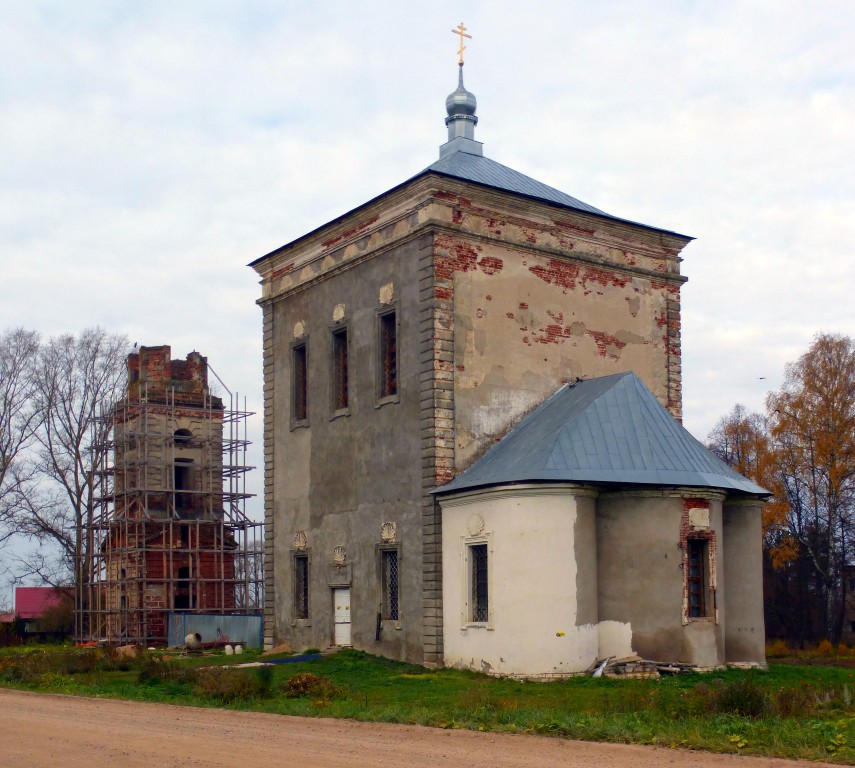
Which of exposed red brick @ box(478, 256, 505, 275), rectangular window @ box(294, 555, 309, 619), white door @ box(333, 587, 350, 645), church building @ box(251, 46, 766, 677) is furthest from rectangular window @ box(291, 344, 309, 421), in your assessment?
exposed red brick @ box(478, 256, 505, 275)

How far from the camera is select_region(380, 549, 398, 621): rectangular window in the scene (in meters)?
23.1

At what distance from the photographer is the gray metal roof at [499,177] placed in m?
24.7

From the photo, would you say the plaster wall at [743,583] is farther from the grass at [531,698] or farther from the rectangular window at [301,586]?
the rectangular window at [301,586]

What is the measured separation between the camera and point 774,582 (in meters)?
43.3

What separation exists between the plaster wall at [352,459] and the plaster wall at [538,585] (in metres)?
2.59

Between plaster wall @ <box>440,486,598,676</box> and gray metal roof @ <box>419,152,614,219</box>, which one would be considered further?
gray metal roof @ <box>419,152,614,219</box>

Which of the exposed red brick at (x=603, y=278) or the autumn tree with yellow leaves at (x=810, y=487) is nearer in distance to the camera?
the exposed red brick at (x=603, y=278)

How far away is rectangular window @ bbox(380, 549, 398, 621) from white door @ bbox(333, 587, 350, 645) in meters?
1.44

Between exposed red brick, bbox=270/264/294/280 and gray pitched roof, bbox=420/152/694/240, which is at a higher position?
gray pitched roof, bbox=420/152/694/240

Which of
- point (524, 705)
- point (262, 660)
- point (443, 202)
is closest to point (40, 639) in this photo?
point (262, 660)

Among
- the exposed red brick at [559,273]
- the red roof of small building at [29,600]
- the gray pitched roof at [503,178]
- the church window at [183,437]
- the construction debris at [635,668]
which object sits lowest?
the red roof of small building at [29,600]

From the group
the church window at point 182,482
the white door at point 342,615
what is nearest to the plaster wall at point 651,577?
the white door at point 342,615

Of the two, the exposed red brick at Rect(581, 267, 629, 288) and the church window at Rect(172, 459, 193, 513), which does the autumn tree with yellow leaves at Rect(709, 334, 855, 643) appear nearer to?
the exposed red brick at Rect(581, 267, 629, 288)

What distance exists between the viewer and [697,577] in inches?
795
